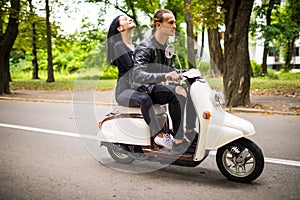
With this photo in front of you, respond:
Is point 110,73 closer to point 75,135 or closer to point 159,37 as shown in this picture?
point 159,37

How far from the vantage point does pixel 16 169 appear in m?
4.94

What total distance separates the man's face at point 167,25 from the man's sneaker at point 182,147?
1.17 m

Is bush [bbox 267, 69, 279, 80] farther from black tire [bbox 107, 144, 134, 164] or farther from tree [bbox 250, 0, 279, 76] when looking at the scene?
black tire [bbox 107, 144, 134, 164]

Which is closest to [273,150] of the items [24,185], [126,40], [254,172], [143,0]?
[254,172]

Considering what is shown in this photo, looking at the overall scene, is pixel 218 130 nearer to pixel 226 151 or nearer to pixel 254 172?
pixel 226 151

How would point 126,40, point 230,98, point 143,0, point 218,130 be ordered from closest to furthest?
point 218,130, point 126,40, point 230,98, point 143,0

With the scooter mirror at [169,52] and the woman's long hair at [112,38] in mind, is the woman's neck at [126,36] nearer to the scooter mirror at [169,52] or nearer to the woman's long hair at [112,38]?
the woman's long hair at [112,38]

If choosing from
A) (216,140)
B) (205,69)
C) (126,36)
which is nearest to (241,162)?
(216,140)

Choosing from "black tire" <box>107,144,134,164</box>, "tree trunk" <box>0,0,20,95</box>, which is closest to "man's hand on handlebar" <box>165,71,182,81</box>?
"black tire" <box>107,144,134,164</box>

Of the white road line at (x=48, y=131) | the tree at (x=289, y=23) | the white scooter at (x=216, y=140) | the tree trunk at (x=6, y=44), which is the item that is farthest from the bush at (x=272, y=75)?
the white scooter at (x=216, y=140)

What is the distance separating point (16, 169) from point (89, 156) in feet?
3.45

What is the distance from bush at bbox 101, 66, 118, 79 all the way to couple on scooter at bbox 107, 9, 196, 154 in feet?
0.74

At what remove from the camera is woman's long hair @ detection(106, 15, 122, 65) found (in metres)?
4.75

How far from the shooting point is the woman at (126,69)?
444cm
